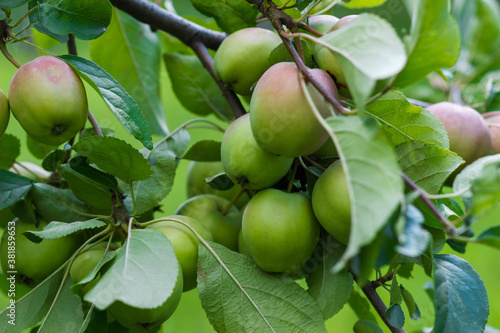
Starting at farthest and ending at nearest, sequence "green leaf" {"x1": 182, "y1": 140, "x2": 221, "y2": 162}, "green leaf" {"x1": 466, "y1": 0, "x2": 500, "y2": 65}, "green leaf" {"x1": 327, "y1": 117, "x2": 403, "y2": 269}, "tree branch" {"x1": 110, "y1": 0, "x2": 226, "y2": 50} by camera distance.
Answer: "green leaf" {"x1": 466, "y1": 0, "x2": 500, "y2": 65}, "tree branch" {"x1": 110, "y1": 0, "x2": 226, "y2": 50}, "green leaf" {"x1": 182, "y1": 140, "x2": 221, "y2": 162}, "green leaf" {"x1": 327, "y1": 117, "x2": 403, "y2": 269}

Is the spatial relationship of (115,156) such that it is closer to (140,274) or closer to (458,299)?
(140,274)

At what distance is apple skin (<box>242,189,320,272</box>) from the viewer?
0.47m

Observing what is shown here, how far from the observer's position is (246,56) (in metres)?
0.54

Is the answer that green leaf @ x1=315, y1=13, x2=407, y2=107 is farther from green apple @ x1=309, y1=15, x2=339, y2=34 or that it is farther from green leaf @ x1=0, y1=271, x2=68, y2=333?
green leaf @ x1=0, y1=271, x2=68, y2=333

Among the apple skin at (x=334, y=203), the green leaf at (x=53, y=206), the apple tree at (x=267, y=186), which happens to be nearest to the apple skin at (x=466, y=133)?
the apple tree at (x=267, y=186)

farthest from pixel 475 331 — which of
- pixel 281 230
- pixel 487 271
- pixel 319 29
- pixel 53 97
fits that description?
pixel 487 271

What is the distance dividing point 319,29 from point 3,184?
1.30 ft

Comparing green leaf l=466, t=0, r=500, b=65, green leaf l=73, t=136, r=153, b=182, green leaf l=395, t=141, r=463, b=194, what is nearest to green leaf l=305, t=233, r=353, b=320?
green leaf l=395, t=141, r=463, b=194

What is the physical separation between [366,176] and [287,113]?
0.35 ft

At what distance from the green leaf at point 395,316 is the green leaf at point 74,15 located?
0.43 meters

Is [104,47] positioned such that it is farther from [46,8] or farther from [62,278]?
[62,278]

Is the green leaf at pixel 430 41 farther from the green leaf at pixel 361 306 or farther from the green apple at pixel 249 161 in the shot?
the green leaf at pixel 361 306

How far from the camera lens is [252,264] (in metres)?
0.53

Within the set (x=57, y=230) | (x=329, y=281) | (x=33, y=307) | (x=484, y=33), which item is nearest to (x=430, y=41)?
(x=329, y=281)
